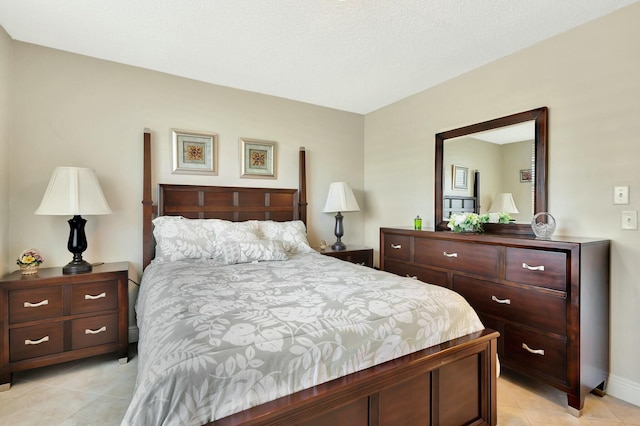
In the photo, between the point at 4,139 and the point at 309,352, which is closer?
the point at 309,352

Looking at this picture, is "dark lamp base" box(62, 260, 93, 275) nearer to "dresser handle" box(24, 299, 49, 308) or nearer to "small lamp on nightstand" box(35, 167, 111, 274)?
"small lamp on nightstand" box(35, 167, 111, 274)

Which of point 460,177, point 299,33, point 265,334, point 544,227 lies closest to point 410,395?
point 265,334

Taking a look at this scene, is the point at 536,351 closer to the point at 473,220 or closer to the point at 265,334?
the point at 473,220

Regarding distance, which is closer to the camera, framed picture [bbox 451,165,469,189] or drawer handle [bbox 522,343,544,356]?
drawer handle [bbox 522,343,544,356]

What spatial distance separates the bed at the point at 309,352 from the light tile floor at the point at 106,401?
0.63 m

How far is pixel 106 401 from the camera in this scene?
6.44ft

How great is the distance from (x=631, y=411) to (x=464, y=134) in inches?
90.2

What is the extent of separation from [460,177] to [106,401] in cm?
329

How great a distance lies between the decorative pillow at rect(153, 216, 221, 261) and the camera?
257 centimetres

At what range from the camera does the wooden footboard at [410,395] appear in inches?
41.4

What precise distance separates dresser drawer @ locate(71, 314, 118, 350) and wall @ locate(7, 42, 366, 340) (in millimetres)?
497

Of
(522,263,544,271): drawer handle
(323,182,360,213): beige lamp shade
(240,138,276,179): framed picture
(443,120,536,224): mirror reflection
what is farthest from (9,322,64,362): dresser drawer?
(443,120,536,224): mirror reflection

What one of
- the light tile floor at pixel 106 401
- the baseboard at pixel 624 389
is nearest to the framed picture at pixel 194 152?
the light tile floor at pixel 106 401

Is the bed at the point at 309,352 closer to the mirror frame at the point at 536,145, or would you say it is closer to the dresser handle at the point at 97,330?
the dresser handle at the point at 97,330
